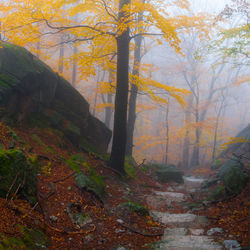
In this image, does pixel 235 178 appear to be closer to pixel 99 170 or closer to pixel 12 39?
pixel 99 170

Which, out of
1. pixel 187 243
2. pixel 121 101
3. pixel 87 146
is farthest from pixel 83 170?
pixel 187 243

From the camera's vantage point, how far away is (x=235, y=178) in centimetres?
605

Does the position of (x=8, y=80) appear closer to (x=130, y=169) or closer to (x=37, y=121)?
(x=37, y=121)

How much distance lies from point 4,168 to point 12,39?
18.1 ft

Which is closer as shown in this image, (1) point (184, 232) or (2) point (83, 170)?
(1) point (184, 232)

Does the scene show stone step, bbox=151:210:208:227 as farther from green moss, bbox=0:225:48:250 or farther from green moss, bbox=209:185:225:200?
green moss, bbox=0:225:48:250

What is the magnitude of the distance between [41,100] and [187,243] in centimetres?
678

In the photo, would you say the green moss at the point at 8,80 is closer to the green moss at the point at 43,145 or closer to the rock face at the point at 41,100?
the rock face at the point at 41,100

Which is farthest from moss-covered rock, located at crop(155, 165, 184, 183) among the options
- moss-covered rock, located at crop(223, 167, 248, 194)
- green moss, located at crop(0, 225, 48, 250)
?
green moss, located at crop(0, 225, 48, 250)

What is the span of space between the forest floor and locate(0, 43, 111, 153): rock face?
938 millimetres

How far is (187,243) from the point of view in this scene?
3.43 metres

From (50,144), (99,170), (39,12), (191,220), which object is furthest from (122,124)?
(39,12)

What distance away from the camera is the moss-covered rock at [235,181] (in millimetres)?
5854

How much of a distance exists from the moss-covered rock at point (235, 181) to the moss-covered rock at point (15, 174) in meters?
5.31
